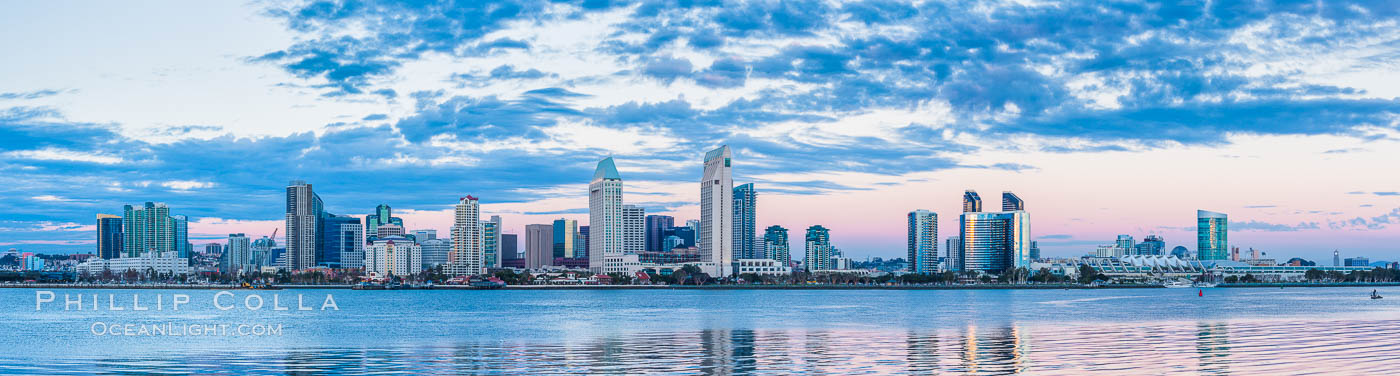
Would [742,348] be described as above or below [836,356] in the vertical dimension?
below

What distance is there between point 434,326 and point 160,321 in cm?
1935

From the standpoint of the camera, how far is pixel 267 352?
4550 centimetres

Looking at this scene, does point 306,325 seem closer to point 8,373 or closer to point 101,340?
point 101,340

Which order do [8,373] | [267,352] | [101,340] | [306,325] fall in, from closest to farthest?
[8,373], [267,352], [101,340], [306,325]

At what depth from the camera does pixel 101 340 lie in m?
53.2

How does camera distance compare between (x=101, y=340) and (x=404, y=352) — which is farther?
(x=101, y=340)

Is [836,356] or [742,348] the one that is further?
[742,348]

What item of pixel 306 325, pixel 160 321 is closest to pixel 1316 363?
pixel 306 325

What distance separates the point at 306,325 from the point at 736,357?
36.2 m

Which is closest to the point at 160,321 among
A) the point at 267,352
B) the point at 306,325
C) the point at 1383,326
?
the point at 306,325

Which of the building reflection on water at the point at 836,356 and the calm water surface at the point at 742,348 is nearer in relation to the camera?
the building reflection on water at the point at 836,356

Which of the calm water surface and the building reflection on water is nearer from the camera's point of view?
the building reflection on water

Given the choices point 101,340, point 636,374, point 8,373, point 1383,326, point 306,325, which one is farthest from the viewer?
point 306,325

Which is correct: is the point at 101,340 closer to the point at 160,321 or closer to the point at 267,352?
the point at 267,352
